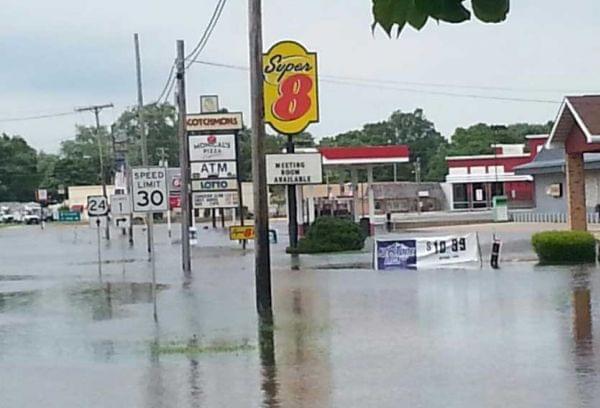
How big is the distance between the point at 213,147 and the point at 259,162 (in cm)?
2731

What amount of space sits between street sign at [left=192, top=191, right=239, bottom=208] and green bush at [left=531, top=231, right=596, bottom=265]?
19583 mm

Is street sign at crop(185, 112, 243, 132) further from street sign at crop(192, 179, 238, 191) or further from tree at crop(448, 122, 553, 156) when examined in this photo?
tree at crop(448, 122, 553, 156)

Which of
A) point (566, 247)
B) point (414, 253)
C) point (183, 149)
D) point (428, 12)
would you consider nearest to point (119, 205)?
point (183, 149)

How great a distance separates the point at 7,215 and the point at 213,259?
94736 mm

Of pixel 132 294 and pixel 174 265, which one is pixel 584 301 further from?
pixel 174 265

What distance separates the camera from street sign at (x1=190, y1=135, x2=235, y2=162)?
151 feet

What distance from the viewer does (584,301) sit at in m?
19.5

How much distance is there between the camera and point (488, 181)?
8975 centimetres

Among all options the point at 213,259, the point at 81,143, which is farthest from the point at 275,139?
the point at 213,259

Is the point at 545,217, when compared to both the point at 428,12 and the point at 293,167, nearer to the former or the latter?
A: the point at 293,167

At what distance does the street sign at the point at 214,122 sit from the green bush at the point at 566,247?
841 inches

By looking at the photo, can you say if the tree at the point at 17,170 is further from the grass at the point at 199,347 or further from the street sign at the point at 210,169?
the grass at the point at 199,347

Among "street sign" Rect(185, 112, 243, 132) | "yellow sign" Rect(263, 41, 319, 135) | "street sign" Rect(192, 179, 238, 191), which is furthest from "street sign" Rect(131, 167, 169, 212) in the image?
"street sign" Rect(185, 112, 243, 132)

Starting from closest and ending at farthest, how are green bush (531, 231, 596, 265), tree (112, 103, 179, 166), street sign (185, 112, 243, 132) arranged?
green bush (531, 231, 596, 265) → street sign (185, 112, 243, 132) → tree (112, 103, 179, 166)
